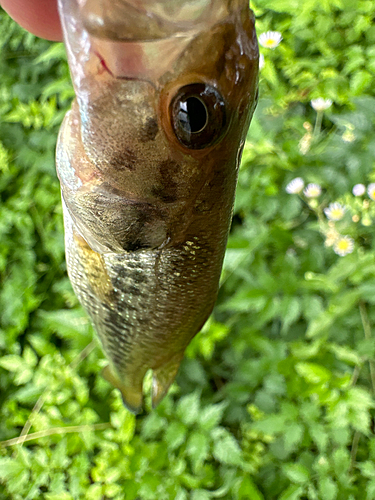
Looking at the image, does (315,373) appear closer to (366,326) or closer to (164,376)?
(366,326)

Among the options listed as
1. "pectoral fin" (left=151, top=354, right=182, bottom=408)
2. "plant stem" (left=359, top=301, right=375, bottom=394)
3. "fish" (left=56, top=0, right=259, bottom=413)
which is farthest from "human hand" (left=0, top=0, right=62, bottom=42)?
"plant stem" (left=359, top=301, right=375, bottom=394)

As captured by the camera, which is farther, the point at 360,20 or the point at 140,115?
the point at 360,20

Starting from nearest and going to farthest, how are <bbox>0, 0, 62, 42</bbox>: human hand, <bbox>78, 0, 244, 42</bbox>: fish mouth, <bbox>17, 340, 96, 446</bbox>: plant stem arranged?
<bbox>78, 0, 244, 42</bbox>: fish mouth, <bbox>0, 0, 62, 42</bbox>: human hand, <bbox>17, 340, 96, 446</bbox>: plant stem

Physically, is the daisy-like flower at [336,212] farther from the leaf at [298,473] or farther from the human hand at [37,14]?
the human hand at [37,14]

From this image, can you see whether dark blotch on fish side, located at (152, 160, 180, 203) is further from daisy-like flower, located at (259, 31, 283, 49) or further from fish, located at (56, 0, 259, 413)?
daisy-like flower, located at (259, 31, 283, 49)

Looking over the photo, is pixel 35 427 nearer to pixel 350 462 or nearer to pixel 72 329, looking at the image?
pixel 72 329

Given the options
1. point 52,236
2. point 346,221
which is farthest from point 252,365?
point 52,236

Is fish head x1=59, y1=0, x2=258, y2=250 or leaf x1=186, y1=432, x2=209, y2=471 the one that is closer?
fish head x1=59, y1=0, x2=258, y2=250

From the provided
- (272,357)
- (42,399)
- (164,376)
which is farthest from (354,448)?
(42,399)
